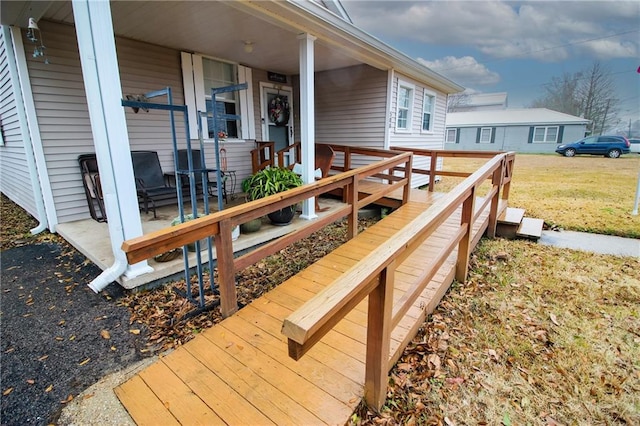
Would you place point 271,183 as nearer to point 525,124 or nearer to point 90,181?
point 90,181

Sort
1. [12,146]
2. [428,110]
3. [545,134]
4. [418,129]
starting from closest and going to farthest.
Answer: [12,146], [418,129], [428,110], [545,134]

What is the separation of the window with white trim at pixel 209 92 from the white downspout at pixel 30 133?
76.2 inches

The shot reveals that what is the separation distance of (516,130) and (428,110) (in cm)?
1992

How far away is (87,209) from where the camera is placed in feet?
14.4

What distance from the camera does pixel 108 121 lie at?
2385 mm

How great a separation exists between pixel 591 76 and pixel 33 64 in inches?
1703

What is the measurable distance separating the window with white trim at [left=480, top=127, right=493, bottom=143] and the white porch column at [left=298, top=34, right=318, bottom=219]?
24.9 meters

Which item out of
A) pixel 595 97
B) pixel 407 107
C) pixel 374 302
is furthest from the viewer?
pixel 595 97

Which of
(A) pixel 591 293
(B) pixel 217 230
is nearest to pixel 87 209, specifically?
→ (B) pixel 217 230

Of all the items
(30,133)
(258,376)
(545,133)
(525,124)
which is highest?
(525,124)

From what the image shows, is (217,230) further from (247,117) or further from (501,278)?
(247,117)

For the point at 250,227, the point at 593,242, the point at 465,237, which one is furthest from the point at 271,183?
the point at 593,242

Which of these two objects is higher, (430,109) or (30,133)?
(430,109)

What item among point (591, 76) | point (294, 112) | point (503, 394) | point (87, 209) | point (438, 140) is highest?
point (591, 76)
